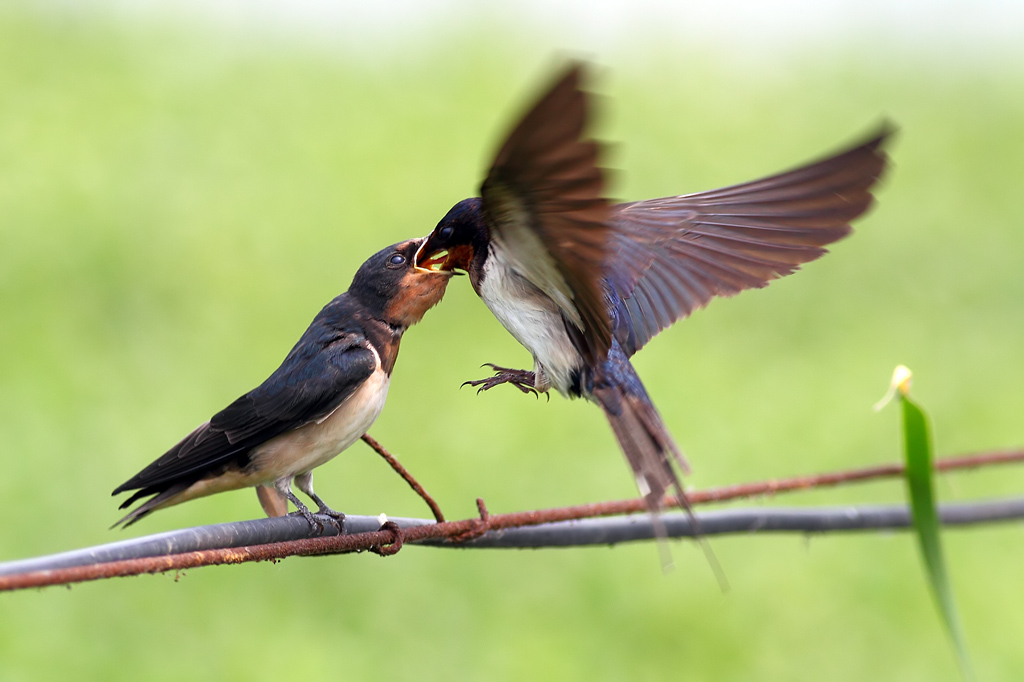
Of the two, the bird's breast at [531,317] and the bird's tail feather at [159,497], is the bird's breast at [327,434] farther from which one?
the bird's breast at [531,317]

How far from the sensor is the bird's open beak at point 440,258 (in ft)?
5.36

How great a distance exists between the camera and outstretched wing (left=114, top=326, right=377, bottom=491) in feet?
5.76

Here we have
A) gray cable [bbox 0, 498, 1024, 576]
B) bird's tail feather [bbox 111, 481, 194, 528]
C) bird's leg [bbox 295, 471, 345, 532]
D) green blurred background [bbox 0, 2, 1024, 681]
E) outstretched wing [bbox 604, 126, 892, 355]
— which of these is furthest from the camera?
green blurred background [bbox 0, 2, 1024, 681]

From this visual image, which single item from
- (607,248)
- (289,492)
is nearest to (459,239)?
(607,248)

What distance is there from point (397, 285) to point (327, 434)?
281mm

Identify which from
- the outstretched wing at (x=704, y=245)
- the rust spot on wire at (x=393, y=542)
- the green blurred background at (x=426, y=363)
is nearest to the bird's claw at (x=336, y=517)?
the rust spot on wire at (x=393, y=542)

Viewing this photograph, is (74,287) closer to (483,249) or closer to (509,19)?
(483,249)

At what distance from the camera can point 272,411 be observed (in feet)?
5.76

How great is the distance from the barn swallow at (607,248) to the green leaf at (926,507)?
405mm

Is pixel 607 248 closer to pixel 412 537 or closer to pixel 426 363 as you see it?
pixel 412 537

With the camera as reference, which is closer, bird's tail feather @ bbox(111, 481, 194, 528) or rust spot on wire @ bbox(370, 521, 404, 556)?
rust spot on wire @ bbox(370, 521, 404, 556)

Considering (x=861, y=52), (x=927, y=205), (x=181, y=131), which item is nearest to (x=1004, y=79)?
(x=861, y=52)

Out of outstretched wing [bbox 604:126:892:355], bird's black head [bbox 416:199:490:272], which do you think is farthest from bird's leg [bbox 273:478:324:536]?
outstretched wing [bbox 604:126:892:355]

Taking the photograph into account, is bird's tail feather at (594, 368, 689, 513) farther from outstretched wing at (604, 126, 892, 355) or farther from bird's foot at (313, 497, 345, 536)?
bird's foot at (313, 497, 345, 536)
